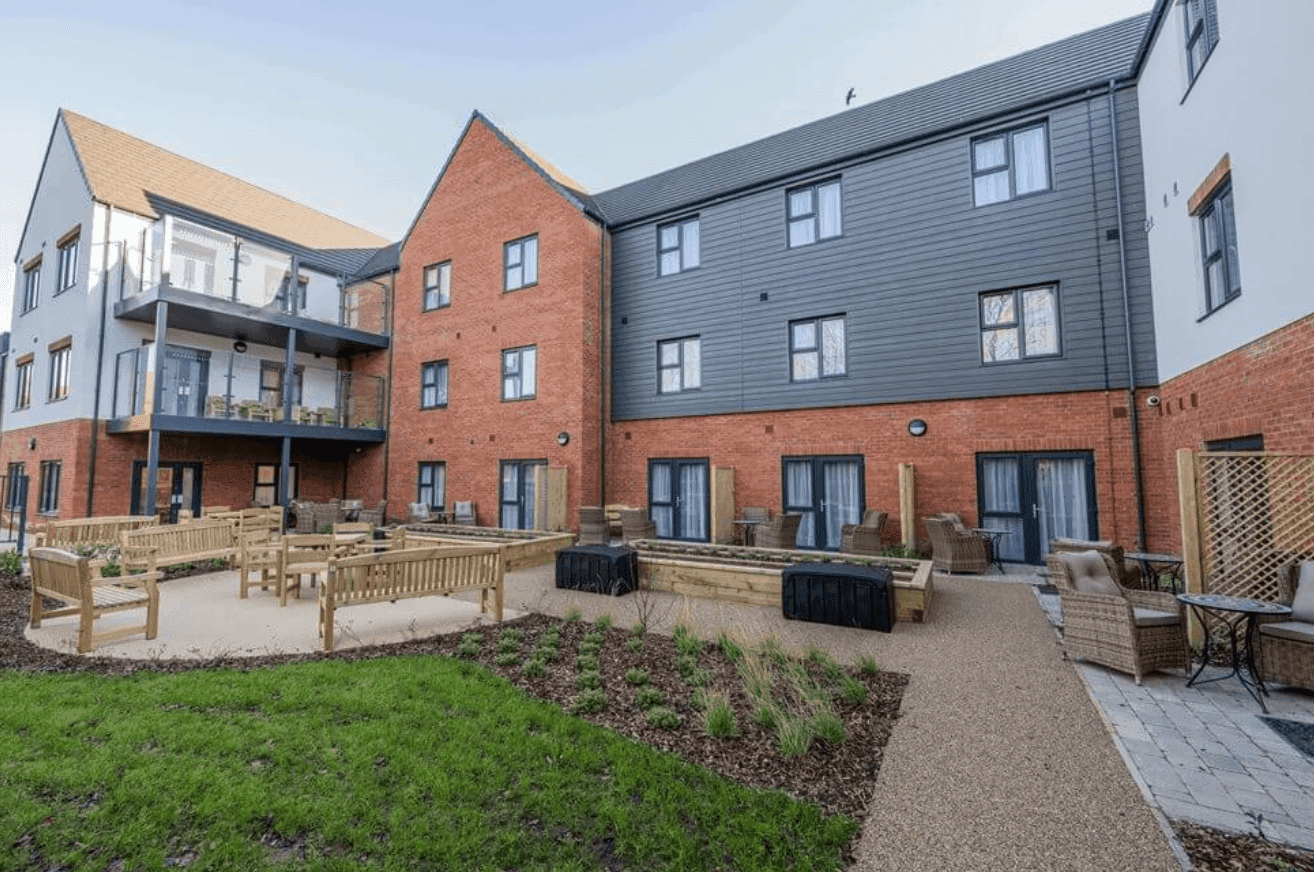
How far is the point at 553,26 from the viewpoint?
1195cm

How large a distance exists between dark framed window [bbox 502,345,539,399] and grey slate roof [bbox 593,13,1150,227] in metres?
4.33

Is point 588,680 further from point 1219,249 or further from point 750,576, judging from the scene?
point 1219,249

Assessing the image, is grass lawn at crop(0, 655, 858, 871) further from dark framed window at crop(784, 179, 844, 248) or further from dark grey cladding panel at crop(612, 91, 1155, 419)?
dark framed window at crop(784, 179, 844, 248)

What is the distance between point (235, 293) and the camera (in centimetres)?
1462

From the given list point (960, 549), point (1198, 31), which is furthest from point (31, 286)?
point (1198, 31)

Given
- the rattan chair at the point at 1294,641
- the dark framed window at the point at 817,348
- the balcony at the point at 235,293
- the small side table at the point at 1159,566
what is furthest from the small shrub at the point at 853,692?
the balcony at the point at 235,293

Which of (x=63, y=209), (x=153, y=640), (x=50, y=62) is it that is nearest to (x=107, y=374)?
(x=63, y=209)

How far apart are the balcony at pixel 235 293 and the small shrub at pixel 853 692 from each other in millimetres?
16319

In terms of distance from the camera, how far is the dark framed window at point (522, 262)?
50.3ft

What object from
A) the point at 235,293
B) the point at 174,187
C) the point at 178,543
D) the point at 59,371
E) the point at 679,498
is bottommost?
the point at 178,543

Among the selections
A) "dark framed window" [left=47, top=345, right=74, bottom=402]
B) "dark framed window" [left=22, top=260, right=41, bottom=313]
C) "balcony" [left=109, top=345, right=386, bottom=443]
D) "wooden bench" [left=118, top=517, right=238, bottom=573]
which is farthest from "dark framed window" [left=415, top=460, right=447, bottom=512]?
"dark framed window" [left=22, top=260, right=41, bottom=313]

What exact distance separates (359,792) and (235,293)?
52.7ft

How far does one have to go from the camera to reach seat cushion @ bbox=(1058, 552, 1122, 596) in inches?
222

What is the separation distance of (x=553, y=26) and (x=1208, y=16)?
1099cm
